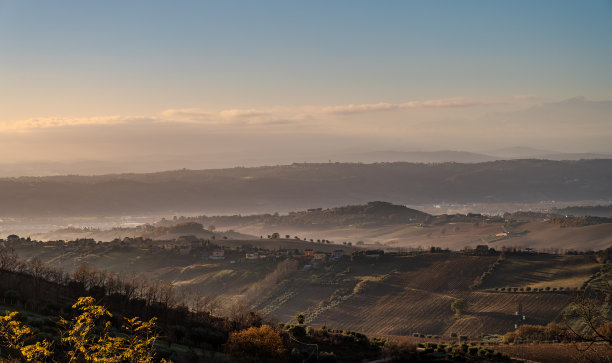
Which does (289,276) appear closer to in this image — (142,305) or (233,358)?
(142,305)

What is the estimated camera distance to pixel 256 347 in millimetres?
46438

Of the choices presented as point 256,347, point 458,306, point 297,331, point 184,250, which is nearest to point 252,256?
point 184,250

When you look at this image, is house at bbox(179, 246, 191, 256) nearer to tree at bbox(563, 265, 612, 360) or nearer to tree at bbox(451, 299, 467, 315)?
tree at bbox(451, 299, 467, 315)

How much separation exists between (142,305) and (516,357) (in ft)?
110

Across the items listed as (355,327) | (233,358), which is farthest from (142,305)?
(355,327)

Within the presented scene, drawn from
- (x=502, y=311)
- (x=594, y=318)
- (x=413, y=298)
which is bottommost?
→ (x=413, y=298)

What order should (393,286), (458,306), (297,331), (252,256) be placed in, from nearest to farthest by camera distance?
(297,331) < (458,306) < (393,286) < (252,256)

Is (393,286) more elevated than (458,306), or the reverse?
(458,306)

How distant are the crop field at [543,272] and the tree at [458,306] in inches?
644

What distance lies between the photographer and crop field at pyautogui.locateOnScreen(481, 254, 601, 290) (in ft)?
418

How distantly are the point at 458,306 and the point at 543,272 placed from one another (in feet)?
104

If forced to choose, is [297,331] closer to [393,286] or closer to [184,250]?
[393,286]

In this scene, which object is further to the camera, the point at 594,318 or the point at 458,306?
the point at 458,306

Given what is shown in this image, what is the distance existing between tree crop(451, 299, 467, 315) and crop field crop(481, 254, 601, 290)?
16370mm
